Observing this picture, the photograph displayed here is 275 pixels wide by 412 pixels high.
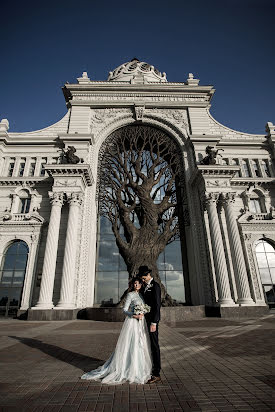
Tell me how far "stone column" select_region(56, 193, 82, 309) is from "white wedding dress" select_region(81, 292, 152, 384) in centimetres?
1191

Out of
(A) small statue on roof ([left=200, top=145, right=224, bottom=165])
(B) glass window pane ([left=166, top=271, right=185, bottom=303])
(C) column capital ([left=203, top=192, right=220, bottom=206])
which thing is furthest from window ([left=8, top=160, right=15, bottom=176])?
(C) column capital ([left=203, top=192, right=220, bottom=206])

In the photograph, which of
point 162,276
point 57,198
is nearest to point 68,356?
point 57,198

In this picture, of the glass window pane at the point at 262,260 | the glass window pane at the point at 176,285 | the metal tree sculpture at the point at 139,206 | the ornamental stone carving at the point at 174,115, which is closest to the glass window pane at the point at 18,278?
the metal tree sculpture at the point at 139,206

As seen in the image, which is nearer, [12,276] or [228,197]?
[12,276]

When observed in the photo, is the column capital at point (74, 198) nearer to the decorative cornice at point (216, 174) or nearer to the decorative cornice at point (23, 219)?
the decorative cornice at point (23, 219)

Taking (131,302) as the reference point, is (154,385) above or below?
below

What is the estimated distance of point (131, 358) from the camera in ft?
13.2

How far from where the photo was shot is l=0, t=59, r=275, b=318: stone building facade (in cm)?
1658

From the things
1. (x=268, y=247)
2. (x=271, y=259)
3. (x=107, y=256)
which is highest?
(x=268, y=247)

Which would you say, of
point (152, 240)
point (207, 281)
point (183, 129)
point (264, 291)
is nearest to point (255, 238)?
point (264, 291)

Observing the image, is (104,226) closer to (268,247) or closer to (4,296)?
(4,296)

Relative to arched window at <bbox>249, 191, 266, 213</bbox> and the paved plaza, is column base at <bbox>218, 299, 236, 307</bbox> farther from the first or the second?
arched window at <bbox>249, 191, 266, 213</bbox>

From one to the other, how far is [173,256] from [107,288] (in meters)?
6.42

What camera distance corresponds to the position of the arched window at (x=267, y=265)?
1831 centimetres
